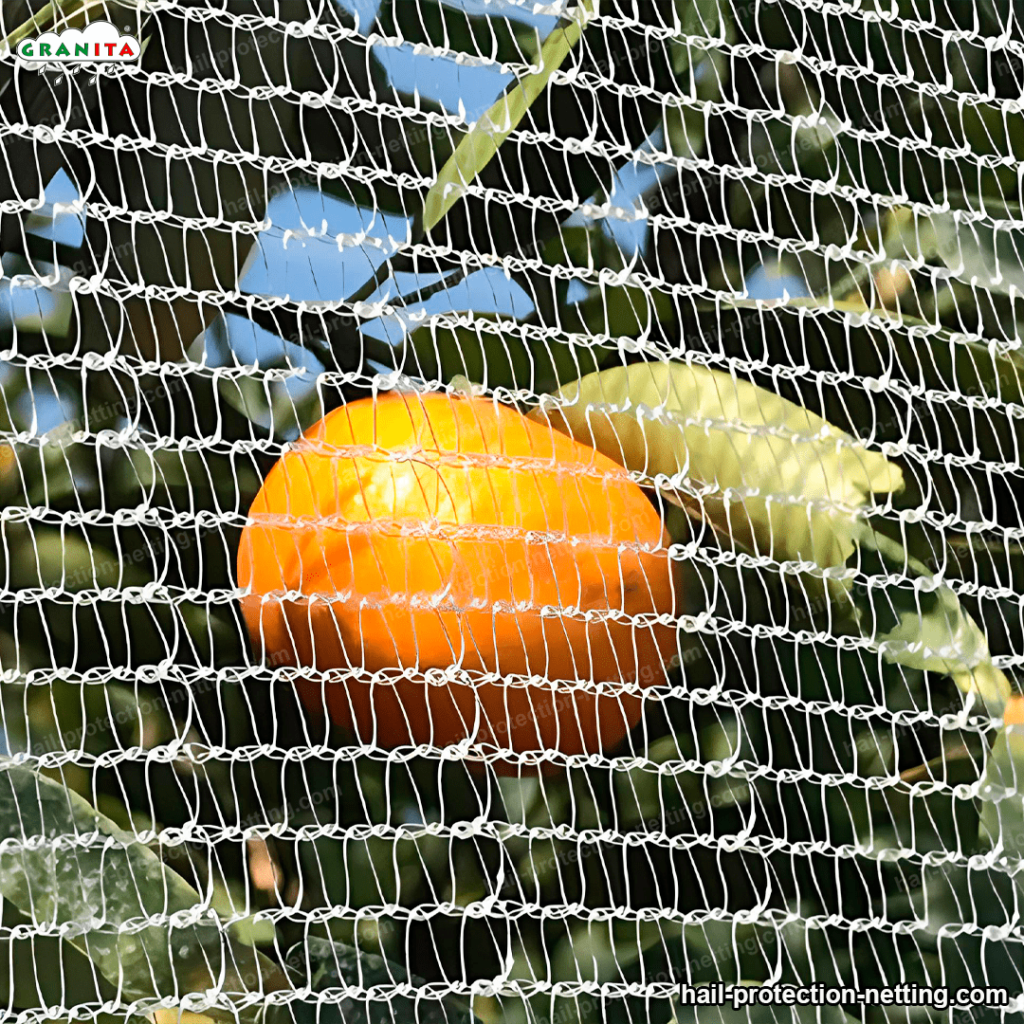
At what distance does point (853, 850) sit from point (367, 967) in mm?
138

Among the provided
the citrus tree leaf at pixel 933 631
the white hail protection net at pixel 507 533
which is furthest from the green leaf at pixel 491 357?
the citrus tree leaf at pixel 933 631

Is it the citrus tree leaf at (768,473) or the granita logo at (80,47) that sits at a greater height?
the granita logo at (80,47)

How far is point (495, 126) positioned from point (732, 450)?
110mm

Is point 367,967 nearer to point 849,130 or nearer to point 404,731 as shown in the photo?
point 404,731

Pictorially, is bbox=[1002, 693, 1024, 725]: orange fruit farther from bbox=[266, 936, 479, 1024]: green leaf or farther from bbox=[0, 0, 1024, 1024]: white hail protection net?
bbox=[266, 936, 479, 1024]: green leaf

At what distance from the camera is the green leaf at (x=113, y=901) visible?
278mm

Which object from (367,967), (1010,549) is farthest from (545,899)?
(1010,549)

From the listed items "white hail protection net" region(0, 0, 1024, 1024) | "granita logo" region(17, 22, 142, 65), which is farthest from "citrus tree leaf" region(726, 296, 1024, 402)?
"granita logo" region(17, 22, 142, 65)

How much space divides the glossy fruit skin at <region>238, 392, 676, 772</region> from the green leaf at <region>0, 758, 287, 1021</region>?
56 mm

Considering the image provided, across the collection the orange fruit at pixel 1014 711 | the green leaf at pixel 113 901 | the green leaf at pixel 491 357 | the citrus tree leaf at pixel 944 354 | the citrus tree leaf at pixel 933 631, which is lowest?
the green leaf at pixel 113 901

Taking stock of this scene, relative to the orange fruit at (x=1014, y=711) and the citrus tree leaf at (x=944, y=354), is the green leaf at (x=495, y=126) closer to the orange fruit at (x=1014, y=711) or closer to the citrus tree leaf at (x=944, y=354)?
the citrus tree leaf at (x=944, y=354)

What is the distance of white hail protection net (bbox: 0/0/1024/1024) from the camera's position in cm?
29

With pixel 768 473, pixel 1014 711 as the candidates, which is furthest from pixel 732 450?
pixel 1014 711

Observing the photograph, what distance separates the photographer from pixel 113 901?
0.93 feet
